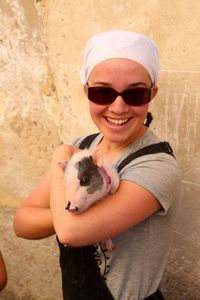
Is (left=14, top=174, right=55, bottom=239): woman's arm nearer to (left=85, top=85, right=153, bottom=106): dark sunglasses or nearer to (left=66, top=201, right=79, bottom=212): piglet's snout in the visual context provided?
(left=66, top=201, right=79, bottom=212): piglet's snout

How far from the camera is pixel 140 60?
147 centimetres

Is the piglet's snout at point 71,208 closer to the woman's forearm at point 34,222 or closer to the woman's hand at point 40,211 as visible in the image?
the woman's hand at point 40,211

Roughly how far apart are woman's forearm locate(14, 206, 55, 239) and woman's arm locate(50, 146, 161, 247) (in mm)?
233

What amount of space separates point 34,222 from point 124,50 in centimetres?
75

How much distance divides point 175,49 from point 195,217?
0.96 m

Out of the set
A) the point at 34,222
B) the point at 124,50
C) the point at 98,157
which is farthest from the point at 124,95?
the point at 34,222

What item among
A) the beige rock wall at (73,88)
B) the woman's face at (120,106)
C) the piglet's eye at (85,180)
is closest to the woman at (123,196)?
the woman's face at (120,106)

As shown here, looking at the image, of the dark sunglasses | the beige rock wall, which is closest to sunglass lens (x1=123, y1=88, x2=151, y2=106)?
the dark sunglasses

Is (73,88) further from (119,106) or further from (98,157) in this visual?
(98,157)

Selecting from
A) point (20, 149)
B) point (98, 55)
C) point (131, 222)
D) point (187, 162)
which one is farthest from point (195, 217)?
point (20, 149)

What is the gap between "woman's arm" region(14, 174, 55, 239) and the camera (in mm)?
1658

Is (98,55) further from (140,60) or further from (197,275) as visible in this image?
(197,275)

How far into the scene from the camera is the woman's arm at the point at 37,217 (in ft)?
5.44

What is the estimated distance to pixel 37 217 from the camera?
168 centimetres
